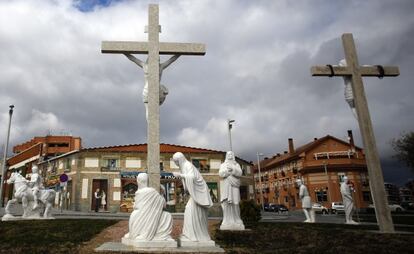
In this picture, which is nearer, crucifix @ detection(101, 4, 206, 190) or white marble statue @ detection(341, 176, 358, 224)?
crucifix @ detection(101, 4, 206, 190)

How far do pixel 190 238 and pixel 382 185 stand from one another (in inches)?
239

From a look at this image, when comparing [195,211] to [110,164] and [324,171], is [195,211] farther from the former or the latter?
[324,171]

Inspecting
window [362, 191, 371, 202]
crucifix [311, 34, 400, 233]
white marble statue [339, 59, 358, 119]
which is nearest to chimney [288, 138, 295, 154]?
window [362, 191, 371, 202]

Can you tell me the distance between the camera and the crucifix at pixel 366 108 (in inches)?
354

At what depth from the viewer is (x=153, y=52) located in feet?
28.5

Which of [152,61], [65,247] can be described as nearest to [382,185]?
[152,61]

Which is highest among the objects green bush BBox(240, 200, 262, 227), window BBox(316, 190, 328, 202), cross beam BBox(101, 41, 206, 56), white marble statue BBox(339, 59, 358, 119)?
cross beam BBox(101, 41, 206, 56)

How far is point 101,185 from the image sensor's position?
120 feet

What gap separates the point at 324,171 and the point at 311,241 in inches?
1835

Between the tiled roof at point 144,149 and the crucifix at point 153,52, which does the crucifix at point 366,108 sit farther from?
the tiled roof at point 144,149

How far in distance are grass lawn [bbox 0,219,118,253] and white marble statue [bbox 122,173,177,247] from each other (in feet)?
5.40

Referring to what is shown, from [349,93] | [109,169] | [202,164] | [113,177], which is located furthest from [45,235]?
[202,164]

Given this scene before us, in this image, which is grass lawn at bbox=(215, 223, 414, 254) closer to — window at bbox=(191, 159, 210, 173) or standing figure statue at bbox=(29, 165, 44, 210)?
standing figure statue at bbox=(29, 165, 44, 210)

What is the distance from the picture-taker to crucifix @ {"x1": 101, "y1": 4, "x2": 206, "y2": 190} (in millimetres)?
7965
